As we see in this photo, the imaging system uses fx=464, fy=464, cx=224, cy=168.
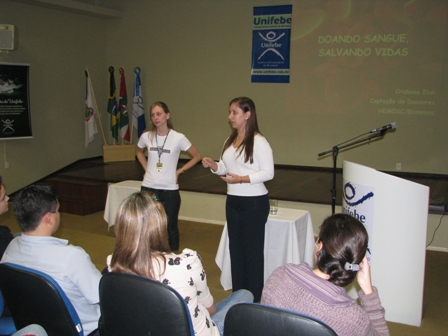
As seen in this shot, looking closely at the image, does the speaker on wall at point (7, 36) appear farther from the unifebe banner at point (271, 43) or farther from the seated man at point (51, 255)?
the seated man at point (51, 255)

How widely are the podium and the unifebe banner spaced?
16.4 feet

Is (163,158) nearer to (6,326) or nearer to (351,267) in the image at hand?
(6,326)

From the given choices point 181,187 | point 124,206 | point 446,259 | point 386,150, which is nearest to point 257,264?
point 124,206

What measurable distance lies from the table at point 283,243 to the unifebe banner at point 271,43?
4577 mm

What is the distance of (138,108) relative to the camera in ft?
29.2

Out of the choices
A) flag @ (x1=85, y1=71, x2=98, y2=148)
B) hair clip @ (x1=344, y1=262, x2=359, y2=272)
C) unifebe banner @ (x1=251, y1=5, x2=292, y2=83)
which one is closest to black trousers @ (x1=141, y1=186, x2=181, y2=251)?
hair clip @ (x1=344, y1=262, x2=359, y2=272)

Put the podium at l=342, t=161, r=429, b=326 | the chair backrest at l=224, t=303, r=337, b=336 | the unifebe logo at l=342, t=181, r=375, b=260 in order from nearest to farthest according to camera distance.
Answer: the chair backrest at l=224, t=303, r=337, b=336, the podium at l=342, t=161, r=429, b=326, the unifebe logo at l=342, t=181, r=375, b=260

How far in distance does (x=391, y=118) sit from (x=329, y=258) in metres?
6.29

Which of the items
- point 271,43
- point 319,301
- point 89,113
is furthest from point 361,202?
point 89,113

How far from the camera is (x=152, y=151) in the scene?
3982 mm

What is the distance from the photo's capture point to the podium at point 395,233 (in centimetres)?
294

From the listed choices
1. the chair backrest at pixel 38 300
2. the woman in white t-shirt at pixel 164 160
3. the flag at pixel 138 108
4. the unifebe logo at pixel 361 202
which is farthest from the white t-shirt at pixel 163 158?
the flag at pixel 138 108

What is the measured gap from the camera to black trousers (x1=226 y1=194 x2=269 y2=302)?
3.07 metres

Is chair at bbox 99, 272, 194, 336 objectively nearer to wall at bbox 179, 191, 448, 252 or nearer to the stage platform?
wall at bbox 179, 191, 448, 252
